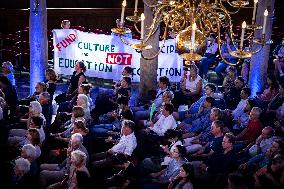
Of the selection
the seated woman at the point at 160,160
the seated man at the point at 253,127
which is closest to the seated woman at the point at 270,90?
the seated man at the point at 253,127

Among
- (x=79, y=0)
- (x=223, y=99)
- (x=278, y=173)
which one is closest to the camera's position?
(x=278, y=173)

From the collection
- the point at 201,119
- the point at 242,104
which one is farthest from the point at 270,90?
the point at 201,119

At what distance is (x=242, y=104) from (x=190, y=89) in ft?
5.30

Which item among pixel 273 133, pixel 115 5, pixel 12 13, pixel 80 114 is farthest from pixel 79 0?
pixel 273 133

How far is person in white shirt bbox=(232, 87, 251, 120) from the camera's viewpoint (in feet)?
29.1

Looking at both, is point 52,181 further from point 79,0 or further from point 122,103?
point 79,0

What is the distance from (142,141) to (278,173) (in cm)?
249

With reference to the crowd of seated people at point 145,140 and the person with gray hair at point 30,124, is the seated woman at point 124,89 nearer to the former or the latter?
the crowd of seated people at point 145,140

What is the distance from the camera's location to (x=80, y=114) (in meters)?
7.77

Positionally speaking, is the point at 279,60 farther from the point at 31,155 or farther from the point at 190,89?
the point at 31,155

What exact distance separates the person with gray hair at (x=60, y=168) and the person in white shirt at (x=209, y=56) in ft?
20.2

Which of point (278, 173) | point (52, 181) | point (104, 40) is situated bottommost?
point (52, 181)

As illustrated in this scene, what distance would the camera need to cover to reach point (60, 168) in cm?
709

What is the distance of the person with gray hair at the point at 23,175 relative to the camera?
6148mm
